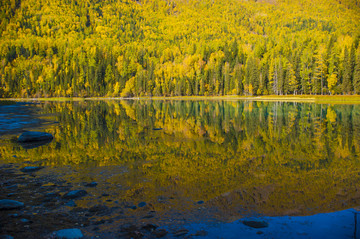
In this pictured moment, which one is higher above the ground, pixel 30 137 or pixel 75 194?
pixel 30 137

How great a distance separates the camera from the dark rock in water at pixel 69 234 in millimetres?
5203

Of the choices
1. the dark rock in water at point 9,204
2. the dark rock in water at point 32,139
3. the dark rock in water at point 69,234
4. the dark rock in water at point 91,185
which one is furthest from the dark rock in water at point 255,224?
the dark rock in water at point 32,139

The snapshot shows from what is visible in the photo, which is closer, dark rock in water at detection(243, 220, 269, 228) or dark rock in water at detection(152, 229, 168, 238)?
dark rock in water at detection(152, 229, 168, 238)

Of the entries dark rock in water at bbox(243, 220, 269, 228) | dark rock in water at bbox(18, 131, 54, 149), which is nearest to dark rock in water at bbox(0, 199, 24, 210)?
dark rock in water at bbox(243, 220, 269, 228)

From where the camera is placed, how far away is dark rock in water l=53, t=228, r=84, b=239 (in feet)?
17.1

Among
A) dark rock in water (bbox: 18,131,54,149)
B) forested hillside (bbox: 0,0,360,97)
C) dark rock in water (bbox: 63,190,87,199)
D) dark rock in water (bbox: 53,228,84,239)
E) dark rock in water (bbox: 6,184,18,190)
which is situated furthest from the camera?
forested hillside (bbox: 0,0,360,97)

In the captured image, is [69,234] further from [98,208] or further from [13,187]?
[13,187]

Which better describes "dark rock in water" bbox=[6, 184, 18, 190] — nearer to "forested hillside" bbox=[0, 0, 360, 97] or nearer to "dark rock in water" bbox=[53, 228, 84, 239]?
"dark rock in water" bbox=[53, 228, 84, 239]

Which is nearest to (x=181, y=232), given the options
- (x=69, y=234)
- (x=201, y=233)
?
(x=201, y=233)

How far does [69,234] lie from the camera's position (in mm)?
5258

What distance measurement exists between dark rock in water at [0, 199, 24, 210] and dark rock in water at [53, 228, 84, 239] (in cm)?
211

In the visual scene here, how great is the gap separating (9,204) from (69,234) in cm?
261

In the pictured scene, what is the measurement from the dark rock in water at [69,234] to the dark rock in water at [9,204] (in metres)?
2.11

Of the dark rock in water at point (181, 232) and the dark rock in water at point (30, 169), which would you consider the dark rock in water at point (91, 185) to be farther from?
the dark rock in water at point (181, 232)
